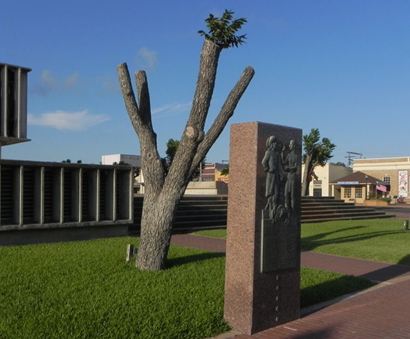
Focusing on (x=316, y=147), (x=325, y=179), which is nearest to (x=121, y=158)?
(x=316, y=147)

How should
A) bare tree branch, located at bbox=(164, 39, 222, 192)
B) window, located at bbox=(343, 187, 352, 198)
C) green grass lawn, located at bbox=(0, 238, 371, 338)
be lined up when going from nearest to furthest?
green grass lawn, located at bbox=(0, 238, 371, 338) → bare tree branch, located at bbox=(164, 39, 222, 192) → window, located at bbox=(343, 187, 352, 198)

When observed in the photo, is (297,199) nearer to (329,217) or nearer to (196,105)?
(196,105)

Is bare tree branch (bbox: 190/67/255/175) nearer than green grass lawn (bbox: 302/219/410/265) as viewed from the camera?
Yes

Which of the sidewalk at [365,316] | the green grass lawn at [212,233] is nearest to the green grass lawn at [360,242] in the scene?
the sidewalk at [365,316]

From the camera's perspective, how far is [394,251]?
45.5 ft

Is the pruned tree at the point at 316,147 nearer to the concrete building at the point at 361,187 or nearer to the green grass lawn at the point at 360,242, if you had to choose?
the concrete building at the point at 361,187

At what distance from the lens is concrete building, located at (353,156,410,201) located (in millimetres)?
71562

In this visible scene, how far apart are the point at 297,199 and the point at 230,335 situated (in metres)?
1.90

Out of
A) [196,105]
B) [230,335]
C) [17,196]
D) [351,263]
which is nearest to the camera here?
[230,335]

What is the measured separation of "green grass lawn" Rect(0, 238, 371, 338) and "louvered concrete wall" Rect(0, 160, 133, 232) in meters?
3.07

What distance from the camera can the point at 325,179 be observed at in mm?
80000

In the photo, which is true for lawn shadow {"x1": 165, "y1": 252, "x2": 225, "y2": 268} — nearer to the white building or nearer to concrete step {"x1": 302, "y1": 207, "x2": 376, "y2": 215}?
concrete step {"x1": 302, "y1": 207, "x2": 376, "y2": 215}

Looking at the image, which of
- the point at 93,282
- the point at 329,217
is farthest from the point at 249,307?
the point at 329,217

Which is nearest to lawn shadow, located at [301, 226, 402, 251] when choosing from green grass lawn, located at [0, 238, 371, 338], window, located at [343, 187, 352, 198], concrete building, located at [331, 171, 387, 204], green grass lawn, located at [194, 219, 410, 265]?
green grass lawn, located at [194, 219, 410, 265]
